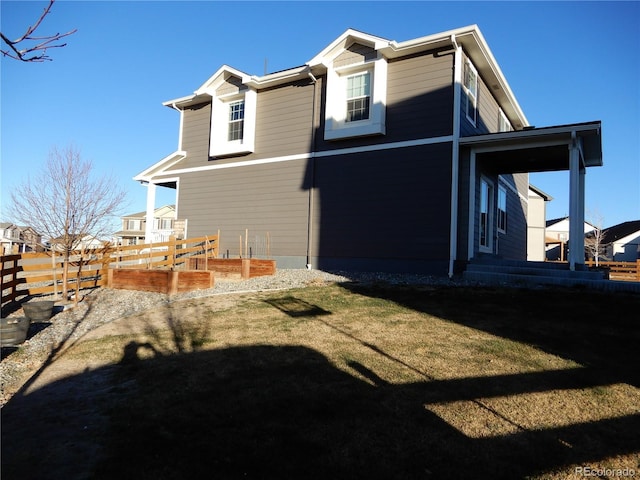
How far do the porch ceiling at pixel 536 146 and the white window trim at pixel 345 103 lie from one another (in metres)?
2.62

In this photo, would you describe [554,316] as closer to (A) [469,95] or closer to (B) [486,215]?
(B) [486,215]

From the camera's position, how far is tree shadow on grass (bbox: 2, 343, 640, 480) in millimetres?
2625

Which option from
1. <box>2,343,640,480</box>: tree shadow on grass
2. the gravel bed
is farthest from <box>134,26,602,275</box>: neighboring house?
<box>2,343,640,480</box>: tree shadow on grass

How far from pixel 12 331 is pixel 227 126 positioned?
1123 cm

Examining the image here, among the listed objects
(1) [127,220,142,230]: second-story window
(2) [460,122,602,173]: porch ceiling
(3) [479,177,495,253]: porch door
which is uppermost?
(2) [460,122,602,173]: porch ceiling

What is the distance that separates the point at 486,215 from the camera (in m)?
13.0

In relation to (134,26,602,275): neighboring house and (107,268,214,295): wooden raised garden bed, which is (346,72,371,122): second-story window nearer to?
(134,26,602,275): neighboring house

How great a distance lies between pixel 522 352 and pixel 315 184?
9.44 m

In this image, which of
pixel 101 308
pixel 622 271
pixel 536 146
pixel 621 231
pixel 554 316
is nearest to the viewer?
pixel 554 316

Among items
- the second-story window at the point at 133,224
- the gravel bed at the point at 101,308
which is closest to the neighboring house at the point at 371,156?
the gravel bed at the point at 101,308

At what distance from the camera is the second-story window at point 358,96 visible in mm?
12578

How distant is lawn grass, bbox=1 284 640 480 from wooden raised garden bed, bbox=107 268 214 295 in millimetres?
3418

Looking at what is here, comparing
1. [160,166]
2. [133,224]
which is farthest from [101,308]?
[133,224]

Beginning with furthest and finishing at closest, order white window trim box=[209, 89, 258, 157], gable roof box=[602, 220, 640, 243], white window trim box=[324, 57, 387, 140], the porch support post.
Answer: gable roof box=[602, 220, 640, 243] → white window trim box=[209, 89, 258, 157] → white window trim box=[324, 57, 387, 140] → the porch support post
